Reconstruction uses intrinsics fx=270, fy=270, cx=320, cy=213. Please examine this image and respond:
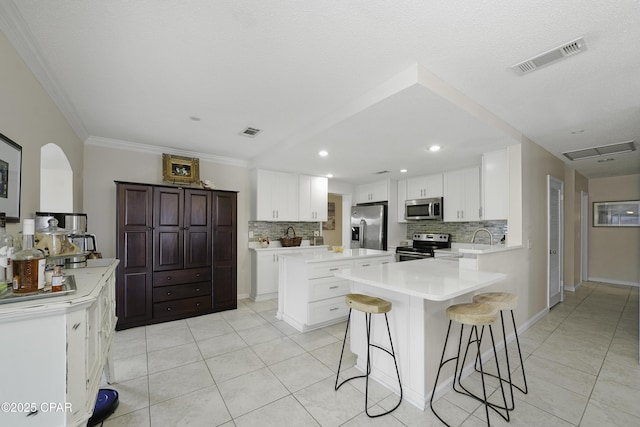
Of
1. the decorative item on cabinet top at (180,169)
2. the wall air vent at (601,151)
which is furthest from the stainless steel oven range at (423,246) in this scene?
the decorative item on cabinet top at (180,169)

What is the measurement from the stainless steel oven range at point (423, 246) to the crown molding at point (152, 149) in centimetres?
333

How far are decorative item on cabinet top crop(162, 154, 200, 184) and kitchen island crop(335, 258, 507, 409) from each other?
309 cm

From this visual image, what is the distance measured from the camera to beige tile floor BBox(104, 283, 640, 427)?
1.83 metres

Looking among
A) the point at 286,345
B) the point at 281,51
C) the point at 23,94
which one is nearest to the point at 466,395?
the point at 286,345

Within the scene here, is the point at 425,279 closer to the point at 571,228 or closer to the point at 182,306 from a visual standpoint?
the point at 182,306

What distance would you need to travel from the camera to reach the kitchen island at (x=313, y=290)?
3.25 metres

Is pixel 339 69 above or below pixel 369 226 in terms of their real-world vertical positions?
above

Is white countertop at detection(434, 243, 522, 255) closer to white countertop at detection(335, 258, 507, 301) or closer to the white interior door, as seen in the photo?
white countertop at detection(335, 258, 507, 301)

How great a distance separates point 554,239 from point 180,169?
586 centimetres

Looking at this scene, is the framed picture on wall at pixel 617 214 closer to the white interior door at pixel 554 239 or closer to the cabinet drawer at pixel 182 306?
the white interior door at pixel 554 239

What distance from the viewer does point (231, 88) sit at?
2295mm

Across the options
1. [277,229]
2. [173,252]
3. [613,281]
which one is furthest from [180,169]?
[613,281]

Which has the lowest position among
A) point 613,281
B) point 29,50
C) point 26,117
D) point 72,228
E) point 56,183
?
point 613,281

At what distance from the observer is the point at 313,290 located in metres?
3.26
